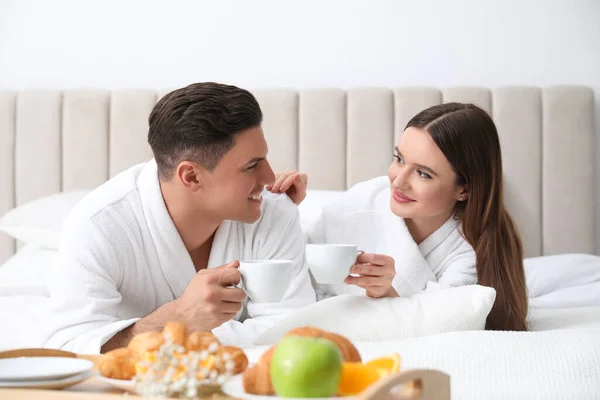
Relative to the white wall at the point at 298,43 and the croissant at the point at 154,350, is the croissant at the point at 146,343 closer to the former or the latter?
the croissant at the point at 154,350

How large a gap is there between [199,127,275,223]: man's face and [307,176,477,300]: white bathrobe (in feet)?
1.54

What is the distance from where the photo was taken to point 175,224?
6.41 ft

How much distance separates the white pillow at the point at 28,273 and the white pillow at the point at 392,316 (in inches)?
32.9

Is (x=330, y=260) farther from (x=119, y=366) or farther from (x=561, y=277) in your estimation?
(x=561, y=277)

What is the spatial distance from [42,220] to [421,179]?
4.28ft

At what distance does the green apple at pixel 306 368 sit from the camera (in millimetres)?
903

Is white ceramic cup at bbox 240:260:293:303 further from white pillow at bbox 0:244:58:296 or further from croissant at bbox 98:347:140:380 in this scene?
white pillow at bbox 0:244:58:296

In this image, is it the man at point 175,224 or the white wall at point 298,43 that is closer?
the man at point 175,224

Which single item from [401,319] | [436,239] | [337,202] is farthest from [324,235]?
[401,319]

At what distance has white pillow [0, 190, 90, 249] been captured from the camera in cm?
262

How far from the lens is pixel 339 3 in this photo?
127 inches

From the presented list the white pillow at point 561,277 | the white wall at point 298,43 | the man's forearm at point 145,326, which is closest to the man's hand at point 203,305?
the man's forearm at point 145,326

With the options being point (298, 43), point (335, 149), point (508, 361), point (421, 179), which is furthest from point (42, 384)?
point (298, 43)

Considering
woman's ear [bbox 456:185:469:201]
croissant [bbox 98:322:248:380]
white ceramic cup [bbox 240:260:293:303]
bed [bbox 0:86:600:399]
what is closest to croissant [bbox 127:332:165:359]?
croissant [bbox 98:322:248:380]
